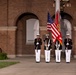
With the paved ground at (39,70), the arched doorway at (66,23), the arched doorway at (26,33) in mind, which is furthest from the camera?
the arched doorway at (26,33)

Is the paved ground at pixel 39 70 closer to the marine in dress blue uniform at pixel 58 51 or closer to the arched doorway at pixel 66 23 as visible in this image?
the marine in dress blue uniform at pixel 58 51

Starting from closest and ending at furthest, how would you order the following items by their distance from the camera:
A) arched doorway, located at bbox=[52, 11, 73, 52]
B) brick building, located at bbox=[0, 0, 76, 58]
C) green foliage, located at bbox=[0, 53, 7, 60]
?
green foliage, located at bbox=[0, 53, 7, 60], brick building, located at bbox=[0, 0, 76, 58], arched doorway, located at bbox=[52, 11, 73, 52]

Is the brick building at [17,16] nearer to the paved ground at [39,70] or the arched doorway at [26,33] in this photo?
the arched doorway at [26,33]

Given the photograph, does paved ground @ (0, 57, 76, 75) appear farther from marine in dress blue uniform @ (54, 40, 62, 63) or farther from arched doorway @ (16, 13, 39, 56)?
arched doorway @ (16, 13, 39, 56)

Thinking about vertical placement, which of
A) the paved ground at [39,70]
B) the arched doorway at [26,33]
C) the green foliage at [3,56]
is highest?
the arched doorway at [26,33]

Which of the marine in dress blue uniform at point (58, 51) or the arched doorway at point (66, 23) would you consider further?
the arched doorway at point (66, 23)

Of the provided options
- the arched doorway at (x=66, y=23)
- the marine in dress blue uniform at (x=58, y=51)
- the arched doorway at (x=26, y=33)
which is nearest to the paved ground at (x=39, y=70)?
the marine in dress blue uniform at (x=58, y=51)

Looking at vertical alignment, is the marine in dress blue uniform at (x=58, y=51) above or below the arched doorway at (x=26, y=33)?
below

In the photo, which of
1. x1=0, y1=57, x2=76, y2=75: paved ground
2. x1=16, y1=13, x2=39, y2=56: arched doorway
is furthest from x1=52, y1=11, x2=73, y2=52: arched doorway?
x1=0, y1=57, x2=76, y2=75: paved ground

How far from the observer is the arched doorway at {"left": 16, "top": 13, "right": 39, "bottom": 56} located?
30.3 meters

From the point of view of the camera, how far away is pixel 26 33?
3067 centimetres

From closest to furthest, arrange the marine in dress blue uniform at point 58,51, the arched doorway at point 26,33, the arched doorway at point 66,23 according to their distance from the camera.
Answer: the marine in dress blue uniform at point 58,51 → the arched doorway at point 66,23 → the arched doorway at point 26,33

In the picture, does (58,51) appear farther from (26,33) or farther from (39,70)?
(26,33)

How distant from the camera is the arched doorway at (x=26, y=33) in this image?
3028cm
